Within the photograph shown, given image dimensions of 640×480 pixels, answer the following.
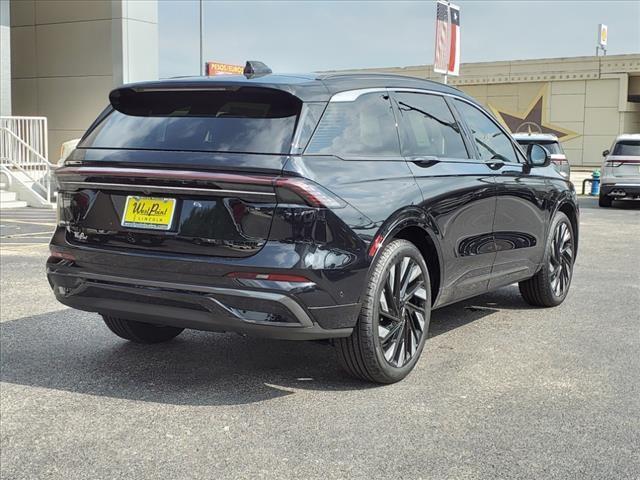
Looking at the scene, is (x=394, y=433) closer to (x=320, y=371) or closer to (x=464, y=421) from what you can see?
(x=464, y=421)

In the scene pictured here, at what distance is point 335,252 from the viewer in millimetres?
4082

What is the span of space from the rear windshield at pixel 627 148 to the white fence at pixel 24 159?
43.8 feet

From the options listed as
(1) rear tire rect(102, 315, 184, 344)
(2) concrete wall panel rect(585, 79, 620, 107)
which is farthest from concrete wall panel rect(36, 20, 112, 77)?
(2) concrete wall panel rect(585, 79, 620, 107)

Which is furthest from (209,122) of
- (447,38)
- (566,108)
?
(566,108)

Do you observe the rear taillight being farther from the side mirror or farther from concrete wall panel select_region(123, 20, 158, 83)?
concrete wall panel select_region(123, 20, 158, 83)

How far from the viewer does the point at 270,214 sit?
397cm

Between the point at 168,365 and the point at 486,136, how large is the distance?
2833mm

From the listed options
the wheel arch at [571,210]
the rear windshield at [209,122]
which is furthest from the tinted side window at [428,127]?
the wheel arch at [571,210]

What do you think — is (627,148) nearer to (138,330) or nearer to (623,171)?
(623,171)

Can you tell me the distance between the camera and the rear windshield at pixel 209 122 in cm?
416

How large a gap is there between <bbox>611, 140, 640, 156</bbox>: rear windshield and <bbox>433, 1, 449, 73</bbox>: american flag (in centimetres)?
486

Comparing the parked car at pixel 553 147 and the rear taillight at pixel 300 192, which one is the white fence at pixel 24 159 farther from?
the rear taillight at pixel 300 192

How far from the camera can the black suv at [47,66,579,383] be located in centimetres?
400

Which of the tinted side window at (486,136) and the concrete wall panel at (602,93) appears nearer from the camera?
the tinted side window at (486,136)
